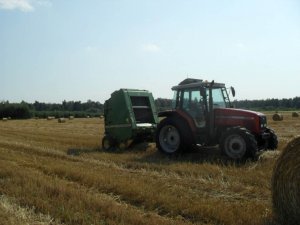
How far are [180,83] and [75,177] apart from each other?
4.69 metres

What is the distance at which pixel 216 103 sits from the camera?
37.8 ft

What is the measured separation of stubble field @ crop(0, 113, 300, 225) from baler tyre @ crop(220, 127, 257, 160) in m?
0.28

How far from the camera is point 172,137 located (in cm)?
1215

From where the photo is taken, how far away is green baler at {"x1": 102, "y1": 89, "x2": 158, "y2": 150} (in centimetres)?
1346

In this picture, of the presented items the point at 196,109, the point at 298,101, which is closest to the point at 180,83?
the point at 196,109

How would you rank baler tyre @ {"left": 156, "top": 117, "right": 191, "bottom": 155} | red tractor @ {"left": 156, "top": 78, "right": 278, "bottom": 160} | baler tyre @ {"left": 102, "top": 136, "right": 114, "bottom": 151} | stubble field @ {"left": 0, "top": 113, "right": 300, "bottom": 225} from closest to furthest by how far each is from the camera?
1. stubble field @ {"left": 0, "top": 113, "right": 300, "bottom": 225}
2. red tractor @ {"left": 156, "top": 78, "right": 278, "bottom": 160}
3. baler tyre @ {"left": 156, "top": 117, "right": 191, "bottom": 155}
4. baler tyre @ {"left": 102, "top": 136, "right": 114, "bottom": 151}

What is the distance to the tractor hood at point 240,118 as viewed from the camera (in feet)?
35.8

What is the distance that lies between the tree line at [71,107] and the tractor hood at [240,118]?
26.2 meters

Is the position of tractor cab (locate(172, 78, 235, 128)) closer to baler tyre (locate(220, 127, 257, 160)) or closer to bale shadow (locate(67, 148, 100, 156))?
baler tyre (locate(220, 127, 257, 160))

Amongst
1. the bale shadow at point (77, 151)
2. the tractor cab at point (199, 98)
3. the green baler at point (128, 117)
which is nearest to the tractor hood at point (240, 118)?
the tractor cab at point (199, 98)

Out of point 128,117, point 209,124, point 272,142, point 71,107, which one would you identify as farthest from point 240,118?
point 71,107

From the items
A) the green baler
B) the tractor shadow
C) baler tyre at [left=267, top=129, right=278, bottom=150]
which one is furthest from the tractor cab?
the green baler

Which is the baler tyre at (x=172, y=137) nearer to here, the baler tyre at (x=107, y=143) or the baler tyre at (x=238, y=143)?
the baler tyre at (x=238, y=143)

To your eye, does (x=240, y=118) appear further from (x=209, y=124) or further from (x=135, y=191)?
(x=135, y=191)
